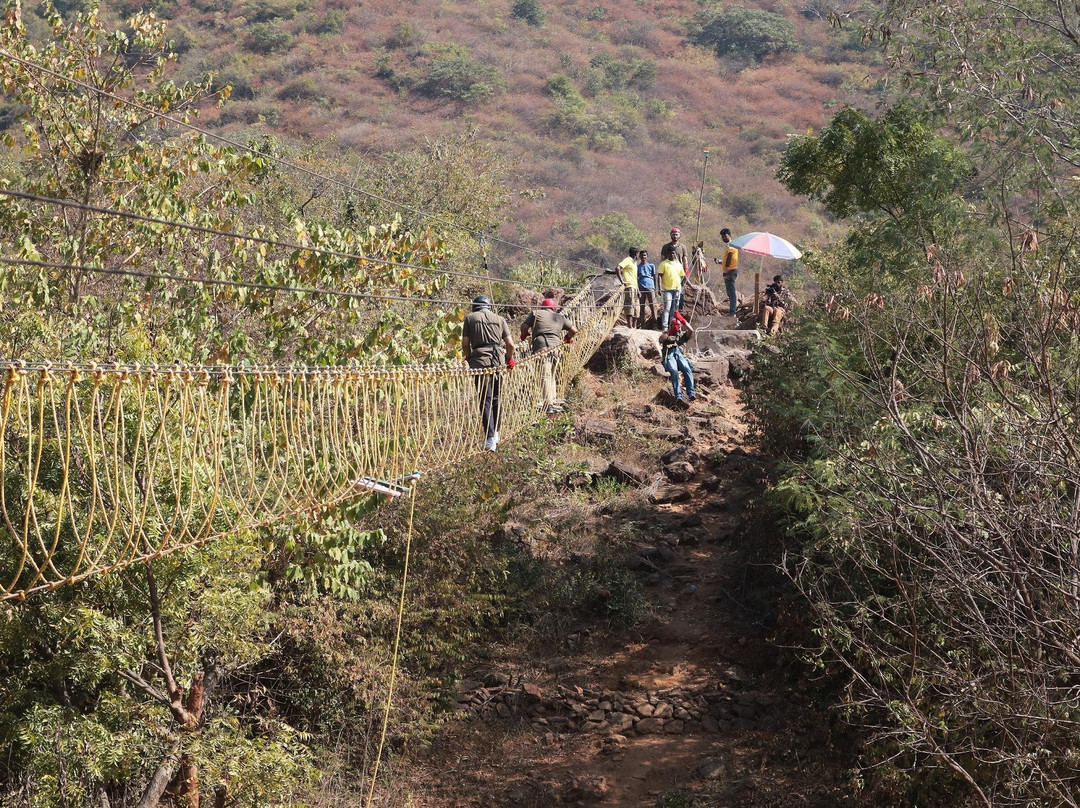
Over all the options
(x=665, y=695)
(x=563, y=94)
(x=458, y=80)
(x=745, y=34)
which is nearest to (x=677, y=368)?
(x=665, y=695)

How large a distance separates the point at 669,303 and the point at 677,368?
49.1 inches

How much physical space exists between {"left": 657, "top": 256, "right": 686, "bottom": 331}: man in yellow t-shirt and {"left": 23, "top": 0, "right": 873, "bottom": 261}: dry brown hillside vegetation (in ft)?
52.5

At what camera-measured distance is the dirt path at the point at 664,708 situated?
8.63m

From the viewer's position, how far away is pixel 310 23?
4316 centimetres

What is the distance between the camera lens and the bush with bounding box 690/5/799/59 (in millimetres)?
44844

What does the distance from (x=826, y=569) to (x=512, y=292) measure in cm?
857

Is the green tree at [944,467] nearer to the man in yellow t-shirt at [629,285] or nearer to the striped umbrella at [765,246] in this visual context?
the man in yellow t-shirt at [629,285]

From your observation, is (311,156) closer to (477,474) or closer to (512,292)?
(512,292)

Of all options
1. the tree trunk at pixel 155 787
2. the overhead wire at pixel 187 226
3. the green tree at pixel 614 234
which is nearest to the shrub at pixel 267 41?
the green tree at pixel 614 234

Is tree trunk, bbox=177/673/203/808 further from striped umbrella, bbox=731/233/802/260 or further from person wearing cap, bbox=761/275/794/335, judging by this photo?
striped umbrella, bbox=731/233/802/260

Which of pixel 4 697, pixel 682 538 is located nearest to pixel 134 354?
pixel 4 697

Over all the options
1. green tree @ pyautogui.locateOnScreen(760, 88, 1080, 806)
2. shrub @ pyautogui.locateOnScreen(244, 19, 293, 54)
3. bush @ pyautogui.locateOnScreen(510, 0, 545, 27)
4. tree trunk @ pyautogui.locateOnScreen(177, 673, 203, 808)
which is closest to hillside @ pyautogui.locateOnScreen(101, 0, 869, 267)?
shrub @ pyautogui.locateOnScreen(244, 19, 293, 54)

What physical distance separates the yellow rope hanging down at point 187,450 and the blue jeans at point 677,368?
15.9ft

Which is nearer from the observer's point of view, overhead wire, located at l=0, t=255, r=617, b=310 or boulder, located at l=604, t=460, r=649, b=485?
overhead wire, located at l=0, t=255, r=617, b=310
